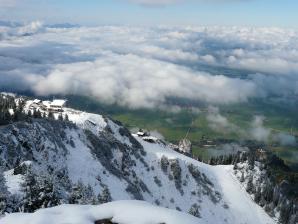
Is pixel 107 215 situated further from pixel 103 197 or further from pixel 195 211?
pixel 195 211

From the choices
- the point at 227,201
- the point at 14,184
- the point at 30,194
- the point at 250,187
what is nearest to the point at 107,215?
the point at 30,194

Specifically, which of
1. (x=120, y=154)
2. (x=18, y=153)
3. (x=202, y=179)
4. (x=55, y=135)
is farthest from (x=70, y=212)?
(x=202, y=179)

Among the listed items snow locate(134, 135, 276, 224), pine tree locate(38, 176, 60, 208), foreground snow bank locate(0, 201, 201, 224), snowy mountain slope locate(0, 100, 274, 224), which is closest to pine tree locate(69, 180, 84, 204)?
pine tree locate(38, 176, 60, 208)

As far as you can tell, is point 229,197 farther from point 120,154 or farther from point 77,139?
point 77,139

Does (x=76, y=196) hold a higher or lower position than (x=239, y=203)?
higher

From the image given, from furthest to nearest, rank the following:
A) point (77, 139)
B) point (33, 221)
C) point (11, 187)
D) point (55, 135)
Answer: point (77, 139), point (55, 135), point (11, 187), point (33, 221)

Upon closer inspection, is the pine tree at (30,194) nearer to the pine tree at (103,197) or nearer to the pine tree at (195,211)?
the pine tree at (103,197)
